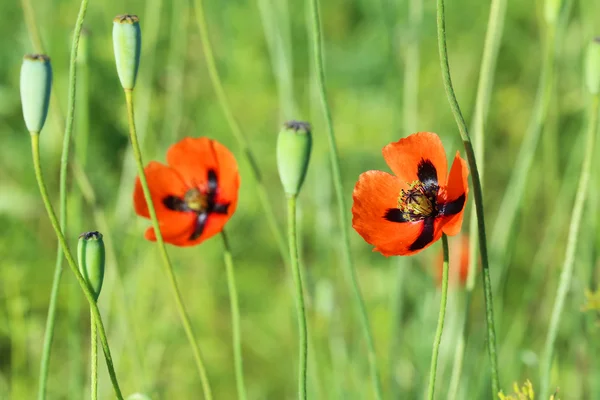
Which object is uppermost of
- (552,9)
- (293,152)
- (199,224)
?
(552,9)

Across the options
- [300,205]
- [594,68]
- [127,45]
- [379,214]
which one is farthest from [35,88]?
[300,205]

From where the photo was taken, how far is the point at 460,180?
707mm

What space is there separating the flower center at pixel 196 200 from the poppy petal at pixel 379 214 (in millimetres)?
292

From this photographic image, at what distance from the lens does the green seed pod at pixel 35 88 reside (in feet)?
2.22

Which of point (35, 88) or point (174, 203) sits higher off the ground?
point (35, 88)

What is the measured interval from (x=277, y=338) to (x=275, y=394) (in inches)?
5.7

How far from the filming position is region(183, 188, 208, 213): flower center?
1.01 m

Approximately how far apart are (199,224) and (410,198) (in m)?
0.30

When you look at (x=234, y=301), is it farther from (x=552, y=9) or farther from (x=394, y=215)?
(x=552, y=9)

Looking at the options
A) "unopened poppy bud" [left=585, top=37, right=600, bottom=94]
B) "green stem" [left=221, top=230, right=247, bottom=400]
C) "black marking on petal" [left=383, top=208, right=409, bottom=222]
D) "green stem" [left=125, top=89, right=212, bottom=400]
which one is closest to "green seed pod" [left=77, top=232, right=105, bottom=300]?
"green stem" [left=125, top=89, right=212, bottom=400]

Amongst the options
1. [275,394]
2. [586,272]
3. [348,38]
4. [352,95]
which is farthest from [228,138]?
[586,272]

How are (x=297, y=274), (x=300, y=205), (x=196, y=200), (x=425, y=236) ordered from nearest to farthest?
(x=297, y=274)
(x=425, y=236)
(x=196, y=200)
(x=300, y=205)

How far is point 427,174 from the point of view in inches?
31.8

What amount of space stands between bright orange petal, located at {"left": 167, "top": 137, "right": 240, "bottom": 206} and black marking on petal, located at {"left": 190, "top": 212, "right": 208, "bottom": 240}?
3 cm
